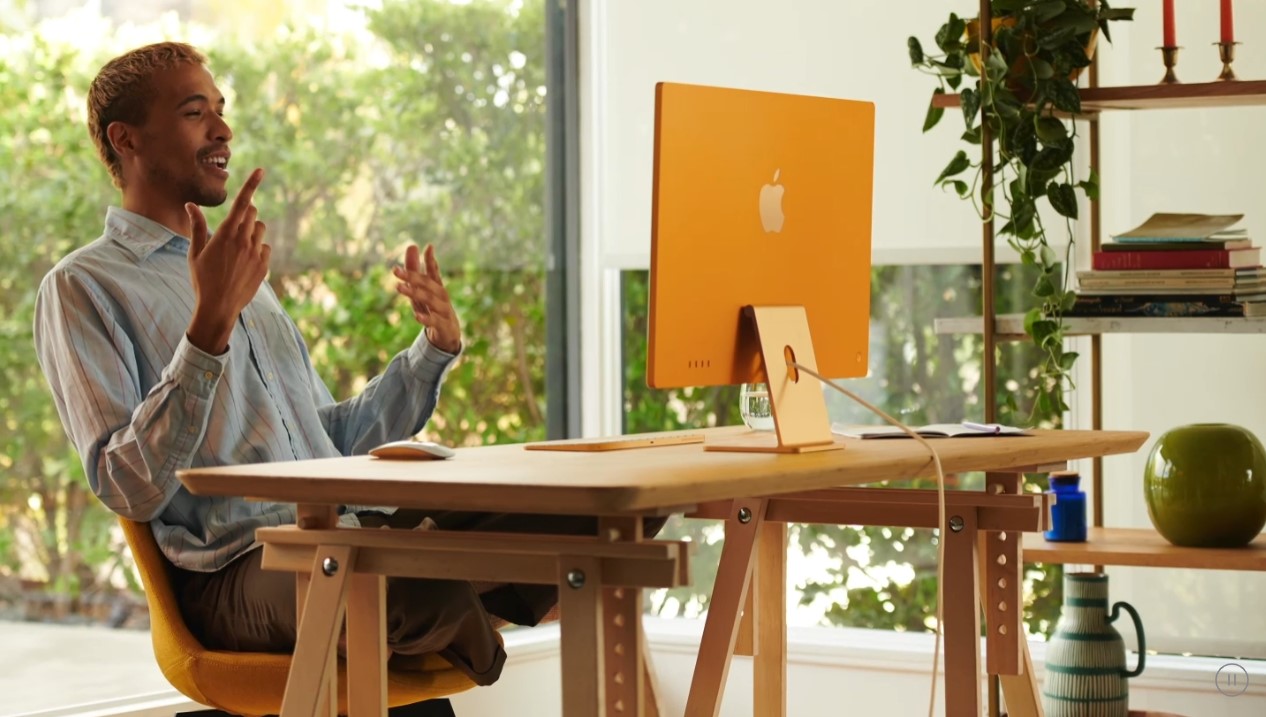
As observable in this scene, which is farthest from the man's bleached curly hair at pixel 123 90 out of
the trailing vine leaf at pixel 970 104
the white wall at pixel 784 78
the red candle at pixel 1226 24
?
the red candle at pixel 1226 24

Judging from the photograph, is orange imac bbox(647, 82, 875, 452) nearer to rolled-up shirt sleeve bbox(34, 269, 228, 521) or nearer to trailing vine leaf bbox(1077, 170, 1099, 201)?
rolled-up shirt sleeve bbox(34, 269, 228, 521)

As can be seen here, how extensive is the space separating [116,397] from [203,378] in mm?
178

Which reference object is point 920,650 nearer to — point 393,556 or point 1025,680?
point 1025,680

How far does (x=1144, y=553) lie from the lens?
2.89 meters

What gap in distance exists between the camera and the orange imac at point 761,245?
2008 mm

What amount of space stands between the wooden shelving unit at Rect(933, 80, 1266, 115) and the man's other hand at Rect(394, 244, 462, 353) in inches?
46.0

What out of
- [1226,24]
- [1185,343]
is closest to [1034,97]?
[1226,24]

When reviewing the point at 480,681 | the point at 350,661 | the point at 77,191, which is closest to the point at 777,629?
the point at 480,681

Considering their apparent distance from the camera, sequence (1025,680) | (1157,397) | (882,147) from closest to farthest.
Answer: (1025,680), (1157,397), (882,147)

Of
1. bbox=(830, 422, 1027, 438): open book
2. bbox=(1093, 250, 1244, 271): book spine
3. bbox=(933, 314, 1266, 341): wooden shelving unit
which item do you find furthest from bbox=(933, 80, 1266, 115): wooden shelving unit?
bbox=(830, 422, 1027, 438): open book

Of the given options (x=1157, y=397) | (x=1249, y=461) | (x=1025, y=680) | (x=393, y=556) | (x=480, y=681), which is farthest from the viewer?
(x=1157, y=397)

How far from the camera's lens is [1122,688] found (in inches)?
118

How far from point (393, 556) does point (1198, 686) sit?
7.19ft

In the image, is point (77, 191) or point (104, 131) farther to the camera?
point (77, 191)
